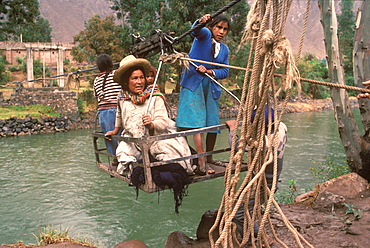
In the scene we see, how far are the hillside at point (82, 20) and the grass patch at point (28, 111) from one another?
222ft

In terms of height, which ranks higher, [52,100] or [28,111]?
[52,100]

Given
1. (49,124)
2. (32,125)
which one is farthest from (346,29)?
(32,125)

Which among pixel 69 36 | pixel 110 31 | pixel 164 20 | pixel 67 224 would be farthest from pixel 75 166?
pixel 69 36

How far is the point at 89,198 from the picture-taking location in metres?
8.11

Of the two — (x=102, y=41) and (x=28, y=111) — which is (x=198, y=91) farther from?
(x=102, y=41)

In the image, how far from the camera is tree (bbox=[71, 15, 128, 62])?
21297 millimetres

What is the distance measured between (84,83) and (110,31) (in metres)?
4.87

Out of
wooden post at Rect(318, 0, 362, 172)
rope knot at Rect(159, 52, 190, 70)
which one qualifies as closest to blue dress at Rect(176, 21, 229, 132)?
rope knot at Rect(159, 52, 190, 70)

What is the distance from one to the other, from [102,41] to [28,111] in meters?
6.49

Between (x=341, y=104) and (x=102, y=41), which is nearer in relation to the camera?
(x=341, y=104)

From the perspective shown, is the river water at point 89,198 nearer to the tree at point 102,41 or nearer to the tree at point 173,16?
the tree at point 173,16

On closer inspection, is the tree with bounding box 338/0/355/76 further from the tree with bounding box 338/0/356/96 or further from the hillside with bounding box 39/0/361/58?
the hillside with bounding box 39/0/361/58

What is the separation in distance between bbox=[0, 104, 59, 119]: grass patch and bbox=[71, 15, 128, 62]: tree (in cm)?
470

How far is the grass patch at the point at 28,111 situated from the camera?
16456 millimetres
